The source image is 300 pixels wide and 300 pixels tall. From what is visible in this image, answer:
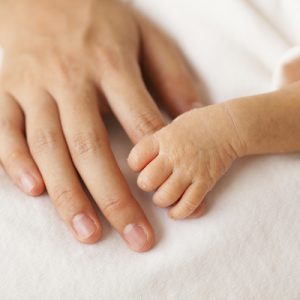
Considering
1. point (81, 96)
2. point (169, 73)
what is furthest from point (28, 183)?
point (169, 73)

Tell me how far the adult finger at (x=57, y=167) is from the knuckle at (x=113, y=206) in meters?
0.02

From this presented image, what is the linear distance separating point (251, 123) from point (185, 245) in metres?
0.19

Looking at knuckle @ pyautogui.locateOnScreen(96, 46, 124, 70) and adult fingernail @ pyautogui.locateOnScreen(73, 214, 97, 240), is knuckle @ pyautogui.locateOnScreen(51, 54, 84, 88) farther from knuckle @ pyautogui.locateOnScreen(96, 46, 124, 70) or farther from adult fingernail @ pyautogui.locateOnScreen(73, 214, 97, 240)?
adult fingernail @ pyautogui.locateOnScreen(73, 214, 97, 240)

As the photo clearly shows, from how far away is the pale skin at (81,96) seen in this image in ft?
2.24

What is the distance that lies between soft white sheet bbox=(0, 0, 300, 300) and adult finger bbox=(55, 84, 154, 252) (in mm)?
26

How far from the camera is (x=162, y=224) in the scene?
690 mm

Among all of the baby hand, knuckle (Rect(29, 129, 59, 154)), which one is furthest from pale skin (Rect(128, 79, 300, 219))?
knuckle (Rect(29, 129, 59, 154))

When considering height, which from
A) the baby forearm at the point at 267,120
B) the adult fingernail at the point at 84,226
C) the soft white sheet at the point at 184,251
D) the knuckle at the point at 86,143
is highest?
the baby forearm at the point at 267,120

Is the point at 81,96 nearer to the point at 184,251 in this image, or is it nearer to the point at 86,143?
the point at 86,143

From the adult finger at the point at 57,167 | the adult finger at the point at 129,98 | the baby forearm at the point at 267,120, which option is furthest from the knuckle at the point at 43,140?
the baby forearm at the point at 267,120

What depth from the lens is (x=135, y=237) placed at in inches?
25.9

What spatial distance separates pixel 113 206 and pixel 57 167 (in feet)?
0.33

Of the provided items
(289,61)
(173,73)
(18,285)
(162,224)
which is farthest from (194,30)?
(18,285)

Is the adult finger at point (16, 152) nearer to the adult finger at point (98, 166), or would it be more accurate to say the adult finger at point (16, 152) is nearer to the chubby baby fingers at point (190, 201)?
the adult finger at point (98, 166)
